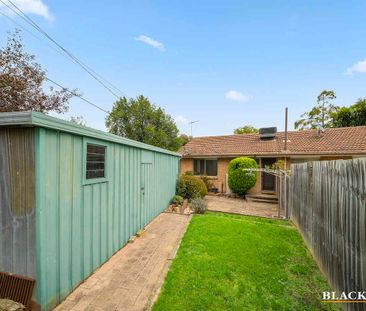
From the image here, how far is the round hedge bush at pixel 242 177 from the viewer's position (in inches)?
501

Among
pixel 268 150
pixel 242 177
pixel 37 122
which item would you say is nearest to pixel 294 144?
pixel 268 150

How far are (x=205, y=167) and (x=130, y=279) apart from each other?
12.8 meters

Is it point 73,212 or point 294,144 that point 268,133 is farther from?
point 73,212

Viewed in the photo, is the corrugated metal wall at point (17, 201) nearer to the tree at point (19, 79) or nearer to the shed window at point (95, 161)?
the shed window at point (95, 161)

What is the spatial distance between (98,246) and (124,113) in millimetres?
16379

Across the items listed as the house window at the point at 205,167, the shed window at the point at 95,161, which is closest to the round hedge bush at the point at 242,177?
the house window at the point at 205,167

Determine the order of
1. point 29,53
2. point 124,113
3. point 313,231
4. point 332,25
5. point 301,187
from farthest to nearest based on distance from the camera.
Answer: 1. point 124,113
2. point 29,53
3. point 332,25
4. point 301,187
5. point 313,231

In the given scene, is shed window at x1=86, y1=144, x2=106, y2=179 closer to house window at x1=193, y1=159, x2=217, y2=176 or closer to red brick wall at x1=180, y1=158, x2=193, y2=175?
house window at x1=193, y1=159, x2=217, y2=176

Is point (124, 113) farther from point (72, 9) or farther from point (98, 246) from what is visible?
point (98, 246)

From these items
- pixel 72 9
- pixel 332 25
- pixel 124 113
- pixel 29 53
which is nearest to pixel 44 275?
pixel 72 9

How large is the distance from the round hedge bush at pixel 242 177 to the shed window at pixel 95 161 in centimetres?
998

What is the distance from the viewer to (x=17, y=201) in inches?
112

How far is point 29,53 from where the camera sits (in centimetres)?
1088

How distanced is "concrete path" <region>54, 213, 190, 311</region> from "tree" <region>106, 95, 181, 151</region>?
43.9ft
